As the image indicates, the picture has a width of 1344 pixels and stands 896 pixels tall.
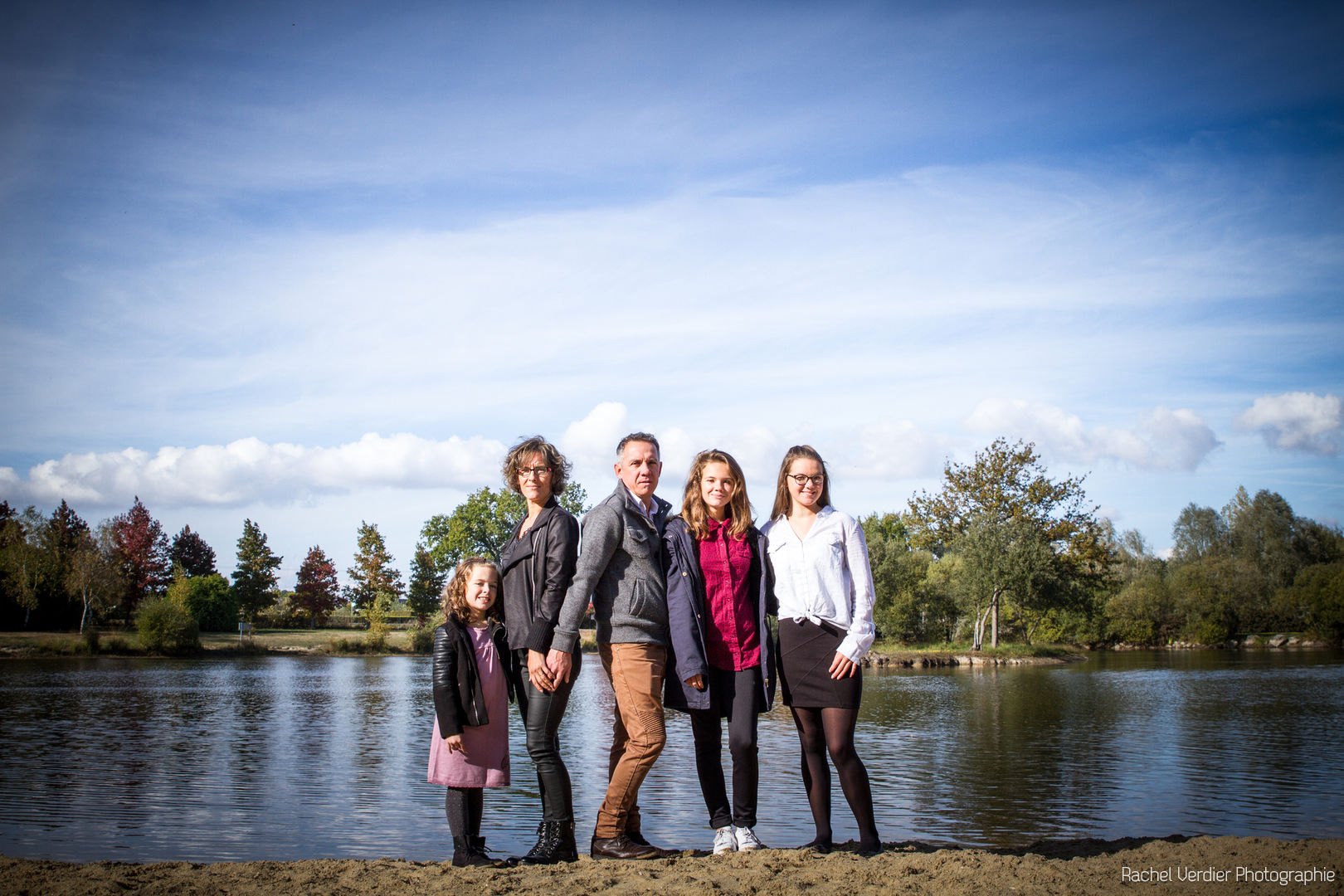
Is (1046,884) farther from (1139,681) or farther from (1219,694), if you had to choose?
(1139,681)

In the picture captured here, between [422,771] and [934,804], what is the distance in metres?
5.79

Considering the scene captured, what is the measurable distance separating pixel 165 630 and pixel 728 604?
1572 inches

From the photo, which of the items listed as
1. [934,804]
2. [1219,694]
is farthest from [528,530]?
[1219,694]

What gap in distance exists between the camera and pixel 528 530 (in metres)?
4.78

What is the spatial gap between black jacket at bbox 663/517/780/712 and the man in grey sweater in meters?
0.06

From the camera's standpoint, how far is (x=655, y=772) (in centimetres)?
1024

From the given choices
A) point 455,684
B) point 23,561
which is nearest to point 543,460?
point 455,684

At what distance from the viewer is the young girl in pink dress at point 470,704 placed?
4.59 metres

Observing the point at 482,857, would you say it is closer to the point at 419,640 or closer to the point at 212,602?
the point at 419,640

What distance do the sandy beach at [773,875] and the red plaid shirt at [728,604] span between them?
98 cm

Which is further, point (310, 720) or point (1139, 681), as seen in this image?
point (1139, 681)

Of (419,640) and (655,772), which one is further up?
(655,772)


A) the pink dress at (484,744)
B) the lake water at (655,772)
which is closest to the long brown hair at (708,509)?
the pink dress at (484,744)

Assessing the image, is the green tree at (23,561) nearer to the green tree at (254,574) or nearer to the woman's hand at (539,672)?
the green tree at (254,574)
